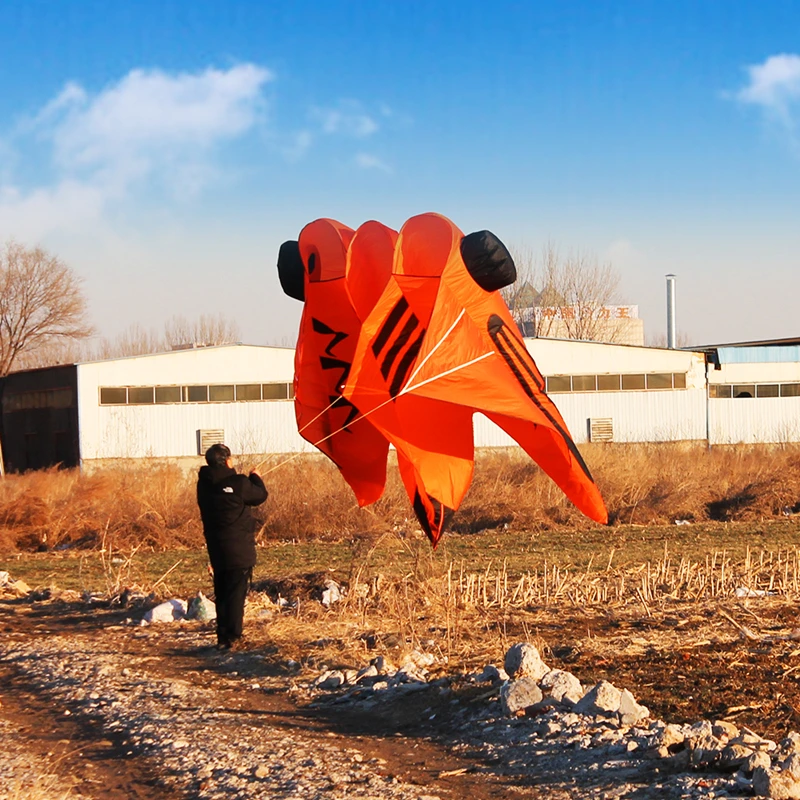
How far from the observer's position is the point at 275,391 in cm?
3784

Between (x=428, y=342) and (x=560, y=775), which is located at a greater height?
(x=428, y=342)

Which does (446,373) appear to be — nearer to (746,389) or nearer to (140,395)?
(140,395)

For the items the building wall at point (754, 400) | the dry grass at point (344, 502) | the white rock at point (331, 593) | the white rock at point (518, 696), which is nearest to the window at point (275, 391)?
the dry grass at point (344, 502)

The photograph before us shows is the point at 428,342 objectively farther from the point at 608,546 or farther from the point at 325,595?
the point at 608,546

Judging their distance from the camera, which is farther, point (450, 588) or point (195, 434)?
point (195, 434)

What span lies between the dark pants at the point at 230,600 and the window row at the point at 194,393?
2744 centimetres

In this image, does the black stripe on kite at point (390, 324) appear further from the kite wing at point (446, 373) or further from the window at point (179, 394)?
the window at point (179, 394)

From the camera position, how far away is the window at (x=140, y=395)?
36.3 m

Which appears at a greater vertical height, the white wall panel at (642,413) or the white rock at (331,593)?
the white wall panel at (642,413)

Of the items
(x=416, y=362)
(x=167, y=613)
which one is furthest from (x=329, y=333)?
(x=167, y=613)

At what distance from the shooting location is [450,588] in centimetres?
1116

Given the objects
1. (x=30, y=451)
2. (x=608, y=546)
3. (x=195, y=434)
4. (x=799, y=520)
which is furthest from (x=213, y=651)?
(x=30, y=451)

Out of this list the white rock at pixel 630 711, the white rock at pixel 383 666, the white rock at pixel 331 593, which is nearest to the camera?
the white rock at pixel 630 711

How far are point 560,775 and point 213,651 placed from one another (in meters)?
4.72
